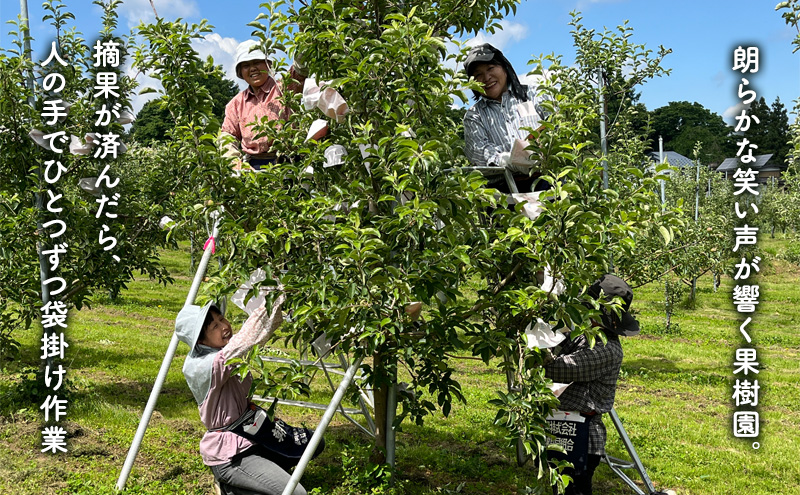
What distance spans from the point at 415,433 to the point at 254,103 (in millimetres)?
3127

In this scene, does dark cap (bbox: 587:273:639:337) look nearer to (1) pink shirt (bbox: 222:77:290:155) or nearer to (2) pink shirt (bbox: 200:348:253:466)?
(2) pink shirt (bbox: 200:348:253:466)

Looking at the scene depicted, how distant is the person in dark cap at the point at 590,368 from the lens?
3.99 m

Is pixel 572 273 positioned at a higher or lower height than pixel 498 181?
lower

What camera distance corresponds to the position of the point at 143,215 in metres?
6.72

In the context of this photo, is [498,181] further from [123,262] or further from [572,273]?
[123,262]

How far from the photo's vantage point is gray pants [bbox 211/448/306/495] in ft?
13.0

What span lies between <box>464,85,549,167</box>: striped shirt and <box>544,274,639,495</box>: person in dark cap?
39.8 inches

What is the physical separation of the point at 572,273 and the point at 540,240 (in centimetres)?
21

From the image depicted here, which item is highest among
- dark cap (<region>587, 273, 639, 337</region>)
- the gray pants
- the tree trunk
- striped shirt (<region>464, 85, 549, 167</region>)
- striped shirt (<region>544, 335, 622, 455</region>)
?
striped shirt (<region>464, 85, 549, 167</region>)

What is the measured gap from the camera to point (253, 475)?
4.00m

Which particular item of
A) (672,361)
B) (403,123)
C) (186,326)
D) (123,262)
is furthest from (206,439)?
(672,361)

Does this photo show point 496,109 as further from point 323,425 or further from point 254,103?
point 323,425

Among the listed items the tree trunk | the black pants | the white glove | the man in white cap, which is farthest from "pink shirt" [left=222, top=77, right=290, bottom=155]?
the black pants

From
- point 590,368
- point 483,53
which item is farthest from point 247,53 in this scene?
point 590,368
